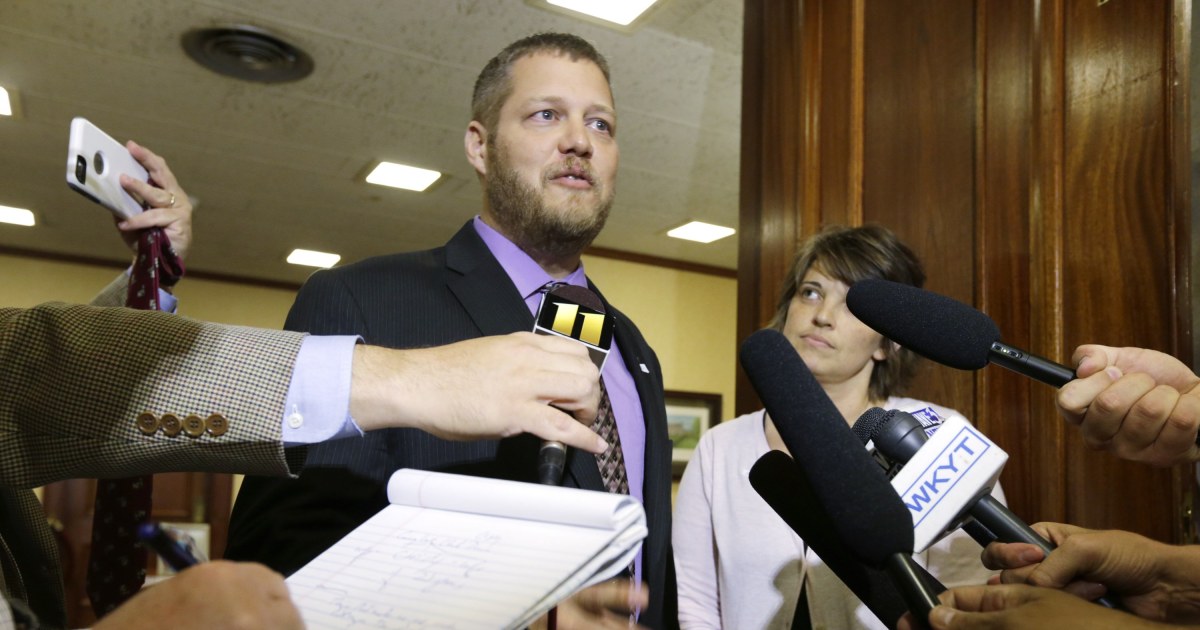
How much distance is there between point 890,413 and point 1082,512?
3.20ft

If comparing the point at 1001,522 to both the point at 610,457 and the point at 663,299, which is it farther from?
the point at 663,299

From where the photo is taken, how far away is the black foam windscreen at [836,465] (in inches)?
29.3

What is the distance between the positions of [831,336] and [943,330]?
1.09 meters

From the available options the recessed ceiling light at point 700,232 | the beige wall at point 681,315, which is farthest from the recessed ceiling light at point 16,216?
the recessed ceiling light at point 700,232

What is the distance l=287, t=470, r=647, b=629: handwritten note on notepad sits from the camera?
2.17 feet

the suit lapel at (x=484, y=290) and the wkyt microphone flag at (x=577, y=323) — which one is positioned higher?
the suit lapel at (x=484, y=290)

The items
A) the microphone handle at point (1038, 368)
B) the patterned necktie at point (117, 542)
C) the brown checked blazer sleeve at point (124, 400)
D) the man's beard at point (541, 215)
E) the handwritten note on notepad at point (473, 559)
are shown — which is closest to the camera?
the handwritten note on notepad at point (473, 559)

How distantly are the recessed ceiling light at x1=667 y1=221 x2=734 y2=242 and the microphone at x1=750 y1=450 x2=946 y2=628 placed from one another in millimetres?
5446

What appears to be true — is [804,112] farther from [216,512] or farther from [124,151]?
[216,512]

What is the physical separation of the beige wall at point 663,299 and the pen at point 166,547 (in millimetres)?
6487

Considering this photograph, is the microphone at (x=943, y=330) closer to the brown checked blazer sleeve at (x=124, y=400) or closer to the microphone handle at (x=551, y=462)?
the microphone handle at (x=551, y=462)

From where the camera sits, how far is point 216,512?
7758 mm

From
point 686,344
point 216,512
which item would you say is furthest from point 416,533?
point 216,512

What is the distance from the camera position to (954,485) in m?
0.85
